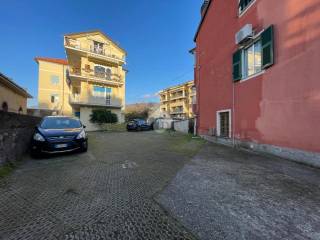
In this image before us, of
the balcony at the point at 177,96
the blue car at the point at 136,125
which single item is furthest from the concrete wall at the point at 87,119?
the balcony at the point at 177,96

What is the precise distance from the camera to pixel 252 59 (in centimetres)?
812

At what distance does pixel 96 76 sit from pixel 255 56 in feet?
68.7

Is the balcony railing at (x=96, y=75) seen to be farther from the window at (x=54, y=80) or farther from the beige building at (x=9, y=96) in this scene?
the window at (x=54, y=80)

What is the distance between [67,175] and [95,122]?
66.4 feet

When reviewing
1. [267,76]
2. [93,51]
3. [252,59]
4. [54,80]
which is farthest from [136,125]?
[54,80]

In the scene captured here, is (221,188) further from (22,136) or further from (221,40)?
(221,40)

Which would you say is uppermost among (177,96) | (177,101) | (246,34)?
(177,96)

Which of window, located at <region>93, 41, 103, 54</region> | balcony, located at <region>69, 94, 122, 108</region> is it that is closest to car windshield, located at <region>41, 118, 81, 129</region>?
balcony, located at <region>69, 94, 122, 108</region>

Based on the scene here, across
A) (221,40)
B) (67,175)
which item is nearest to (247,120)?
(221,40)

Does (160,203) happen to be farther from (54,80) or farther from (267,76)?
(54,80)

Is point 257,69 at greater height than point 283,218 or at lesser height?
greater

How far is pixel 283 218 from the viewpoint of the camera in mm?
2459

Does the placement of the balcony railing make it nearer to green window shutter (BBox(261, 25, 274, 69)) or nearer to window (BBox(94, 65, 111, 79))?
window (BBox(94, 65, 111, 79))

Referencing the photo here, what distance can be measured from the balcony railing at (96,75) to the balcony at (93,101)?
98.8 inches
